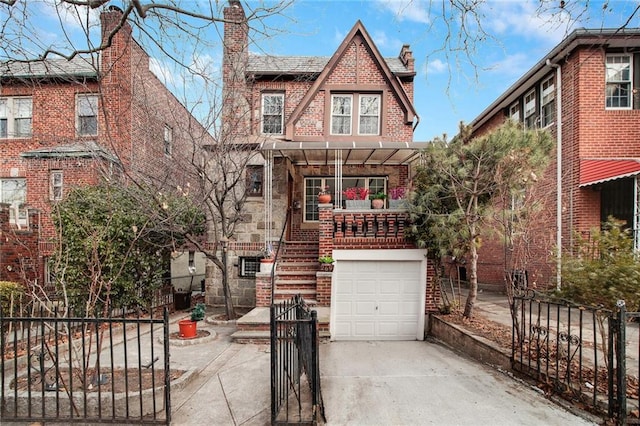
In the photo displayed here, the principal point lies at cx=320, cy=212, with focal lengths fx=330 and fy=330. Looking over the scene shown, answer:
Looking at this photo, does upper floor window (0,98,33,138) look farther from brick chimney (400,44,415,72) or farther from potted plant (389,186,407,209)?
brick chimney (400,44,415,72)

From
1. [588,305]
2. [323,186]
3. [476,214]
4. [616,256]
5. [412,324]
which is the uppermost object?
[323,186]

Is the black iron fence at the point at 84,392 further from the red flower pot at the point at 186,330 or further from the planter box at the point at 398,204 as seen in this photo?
the planter box at the point at 398,204

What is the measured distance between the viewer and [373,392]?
4.88 meters

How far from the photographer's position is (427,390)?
4.93 metres

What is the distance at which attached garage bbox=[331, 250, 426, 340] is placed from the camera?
349 inches

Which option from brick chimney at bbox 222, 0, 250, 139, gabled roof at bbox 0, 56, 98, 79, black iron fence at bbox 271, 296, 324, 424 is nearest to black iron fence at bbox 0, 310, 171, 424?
black iron fence at bbox 271, 296, 324, 424

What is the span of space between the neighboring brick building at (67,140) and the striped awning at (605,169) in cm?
1055

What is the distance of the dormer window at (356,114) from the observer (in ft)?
40.4

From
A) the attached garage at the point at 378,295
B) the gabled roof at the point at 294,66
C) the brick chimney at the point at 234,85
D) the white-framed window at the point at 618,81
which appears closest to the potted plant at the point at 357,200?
the attached garage at the point at 378,295

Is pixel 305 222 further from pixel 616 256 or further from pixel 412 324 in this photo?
pixel 616 256

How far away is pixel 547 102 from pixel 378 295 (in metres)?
8.53

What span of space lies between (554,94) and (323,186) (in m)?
7.95

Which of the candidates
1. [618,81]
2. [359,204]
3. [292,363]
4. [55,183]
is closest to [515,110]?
[618,81]

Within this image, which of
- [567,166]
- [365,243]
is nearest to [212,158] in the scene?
[365,243]
